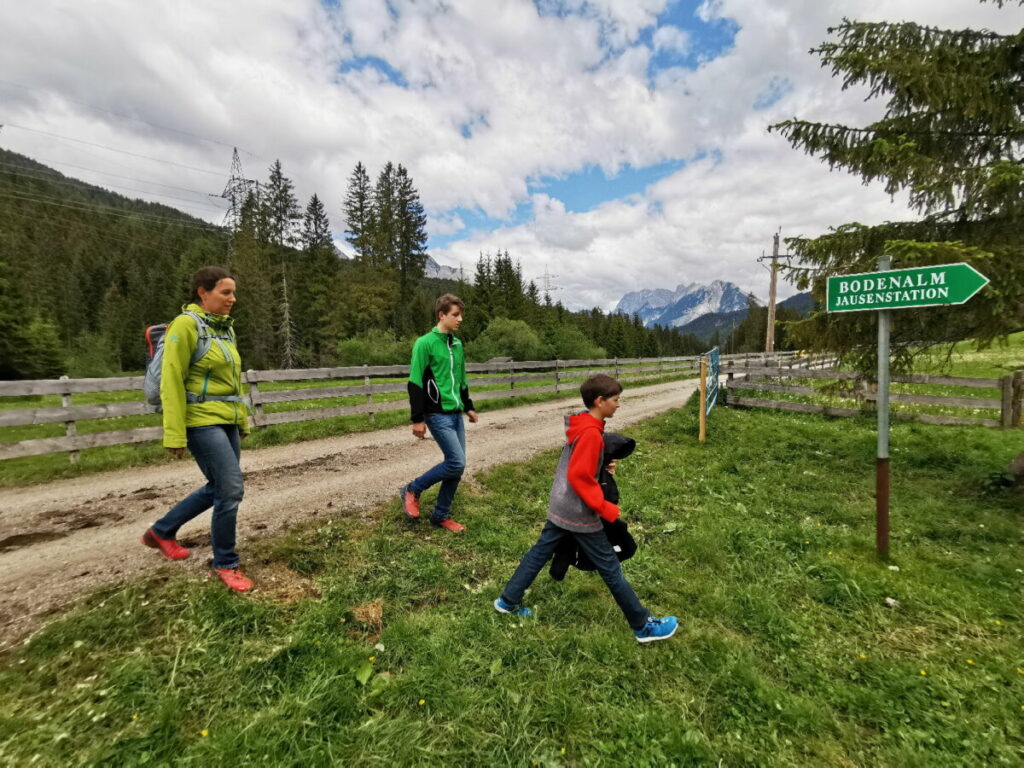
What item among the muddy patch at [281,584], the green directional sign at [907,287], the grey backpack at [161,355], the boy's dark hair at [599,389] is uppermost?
the green directional sign at [907,287]

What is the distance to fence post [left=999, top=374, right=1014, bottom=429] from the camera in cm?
781

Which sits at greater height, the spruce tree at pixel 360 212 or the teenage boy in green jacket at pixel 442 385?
the spruce tree at pixel 360 212

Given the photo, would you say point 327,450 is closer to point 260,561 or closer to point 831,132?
point 260,561

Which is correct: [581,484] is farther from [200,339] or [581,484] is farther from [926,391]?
[926,391]

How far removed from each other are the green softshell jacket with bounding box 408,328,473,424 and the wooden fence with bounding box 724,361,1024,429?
6.30m

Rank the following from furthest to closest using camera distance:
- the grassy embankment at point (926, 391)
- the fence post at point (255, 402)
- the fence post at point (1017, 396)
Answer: the fence post at point (255, 402), the fence post at point (1017, 396), the grassy embankment at point (926, 391)

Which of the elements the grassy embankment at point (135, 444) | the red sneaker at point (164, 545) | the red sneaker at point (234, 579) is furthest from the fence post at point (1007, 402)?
the red sneaker at point (164, 545)

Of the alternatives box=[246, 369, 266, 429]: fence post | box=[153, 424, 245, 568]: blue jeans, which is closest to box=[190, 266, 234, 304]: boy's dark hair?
box=[153, 424, 245, 568]: blue jeans

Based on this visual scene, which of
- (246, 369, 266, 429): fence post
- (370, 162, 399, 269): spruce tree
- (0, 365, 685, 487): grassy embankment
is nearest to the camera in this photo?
(0, 365, 685, 487): grassy embankment

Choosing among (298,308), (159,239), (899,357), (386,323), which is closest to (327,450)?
(899,357)

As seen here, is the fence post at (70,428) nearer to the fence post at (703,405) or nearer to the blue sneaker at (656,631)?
the blue sneaker at (656,631)

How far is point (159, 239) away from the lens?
69.7 m

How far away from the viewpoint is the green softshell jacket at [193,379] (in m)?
2.92

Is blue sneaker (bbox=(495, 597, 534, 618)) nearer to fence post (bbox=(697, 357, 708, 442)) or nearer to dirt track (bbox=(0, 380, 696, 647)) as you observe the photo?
dirt track (bbox=(0, 380, 696, 647))
